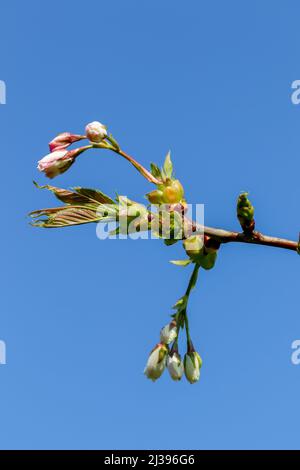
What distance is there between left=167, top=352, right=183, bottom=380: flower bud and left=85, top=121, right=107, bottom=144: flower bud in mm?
395

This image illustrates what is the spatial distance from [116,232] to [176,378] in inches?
12.5

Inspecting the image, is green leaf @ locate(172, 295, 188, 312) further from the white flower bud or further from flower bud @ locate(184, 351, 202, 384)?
the white flower bud

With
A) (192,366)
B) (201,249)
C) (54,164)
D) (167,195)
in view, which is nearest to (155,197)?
(167,195)

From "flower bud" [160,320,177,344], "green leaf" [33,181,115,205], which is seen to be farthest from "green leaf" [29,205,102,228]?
"flower bud" [160,320,177,344]

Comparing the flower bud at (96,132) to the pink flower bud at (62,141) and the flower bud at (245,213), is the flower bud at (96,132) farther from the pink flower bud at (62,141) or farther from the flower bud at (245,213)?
the flower bud at (245,213)

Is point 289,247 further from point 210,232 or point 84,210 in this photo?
point 84,210

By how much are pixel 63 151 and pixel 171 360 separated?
1.37ft

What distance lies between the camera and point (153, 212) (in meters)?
0.98

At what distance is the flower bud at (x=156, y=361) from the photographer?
108 cm

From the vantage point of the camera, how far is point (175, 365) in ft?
3.66

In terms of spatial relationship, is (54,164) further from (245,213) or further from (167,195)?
(245,213)

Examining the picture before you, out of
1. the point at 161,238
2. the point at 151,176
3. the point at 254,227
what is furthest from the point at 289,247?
the point at 151,176

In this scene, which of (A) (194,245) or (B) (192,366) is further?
(B) (192,366)

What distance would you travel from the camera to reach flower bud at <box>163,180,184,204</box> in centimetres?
100
